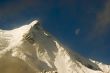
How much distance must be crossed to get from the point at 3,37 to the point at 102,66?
51.9 meters

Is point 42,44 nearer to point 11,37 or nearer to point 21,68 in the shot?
point 11,37

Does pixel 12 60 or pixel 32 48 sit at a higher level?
pixel 32 48

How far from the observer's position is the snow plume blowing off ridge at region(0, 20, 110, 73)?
3704 inches

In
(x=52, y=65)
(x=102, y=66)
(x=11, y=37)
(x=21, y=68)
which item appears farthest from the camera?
(x=102, y=66)

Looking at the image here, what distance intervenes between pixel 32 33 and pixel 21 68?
36259mm

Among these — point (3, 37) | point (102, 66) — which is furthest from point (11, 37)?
point (102, 66)

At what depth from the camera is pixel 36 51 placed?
109 m

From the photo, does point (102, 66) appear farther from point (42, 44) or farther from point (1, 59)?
point (1, 59)

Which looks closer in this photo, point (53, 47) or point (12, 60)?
point (12, 60)

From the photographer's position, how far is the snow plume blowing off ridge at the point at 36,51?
94.1 m

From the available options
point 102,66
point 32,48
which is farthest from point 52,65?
point 102,66

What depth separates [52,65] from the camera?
10362 centimetres

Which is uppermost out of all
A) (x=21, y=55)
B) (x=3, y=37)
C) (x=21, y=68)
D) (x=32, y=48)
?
(x=3, y=37)

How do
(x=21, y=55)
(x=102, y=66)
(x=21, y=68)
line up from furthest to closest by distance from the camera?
A: (x=102, y=66), (x=21, y=55), (x=21, y=68)
